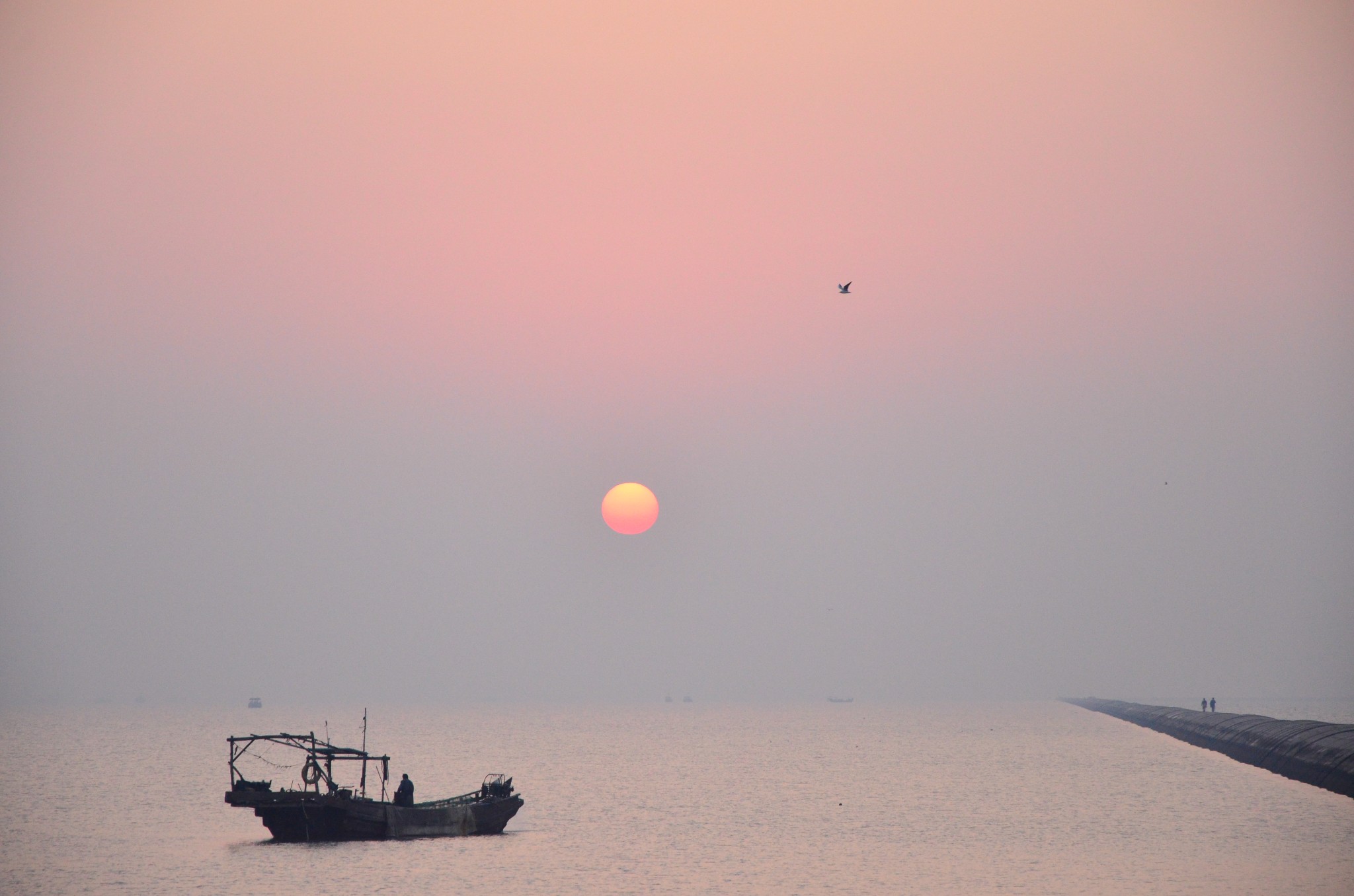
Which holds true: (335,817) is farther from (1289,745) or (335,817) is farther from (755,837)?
(1289,745)

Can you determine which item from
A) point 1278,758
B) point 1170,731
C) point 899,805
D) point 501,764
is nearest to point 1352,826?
point 899,805

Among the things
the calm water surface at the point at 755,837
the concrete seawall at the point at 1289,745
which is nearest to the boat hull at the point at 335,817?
the calm water surface at the point at 755,837

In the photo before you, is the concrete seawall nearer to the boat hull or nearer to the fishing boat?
the fishing boat

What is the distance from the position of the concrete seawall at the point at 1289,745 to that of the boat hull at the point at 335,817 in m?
58.4

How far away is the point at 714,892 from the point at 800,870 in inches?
283

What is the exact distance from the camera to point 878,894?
57.5 m

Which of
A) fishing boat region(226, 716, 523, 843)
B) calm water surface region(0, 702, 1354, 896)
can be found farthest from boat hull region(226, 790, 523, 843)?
calm water surface region(0, 702, 1354, 896)

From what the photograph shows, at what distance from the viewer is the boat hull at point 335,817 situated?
69750 millimetres

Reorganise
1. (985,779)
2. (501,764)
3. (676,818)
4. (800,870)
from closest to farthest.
Result: (800,870)
(676,818)
(985,779)
(501,764)

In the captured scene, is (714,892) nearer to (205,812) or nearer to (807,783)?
(205,812)

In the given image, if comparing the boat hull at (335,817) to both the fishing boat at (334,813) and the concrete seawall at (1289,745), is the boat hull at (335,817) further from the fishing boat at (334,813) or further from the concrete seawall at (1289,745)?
the concrete seawall at (1289,745)

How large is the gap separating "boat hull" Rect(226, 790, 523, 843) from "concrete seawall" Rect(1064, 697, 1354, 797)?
58.4 meters

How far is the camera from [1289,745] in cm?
11319

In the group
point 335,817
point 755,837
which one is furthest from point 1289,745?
point 335,817
